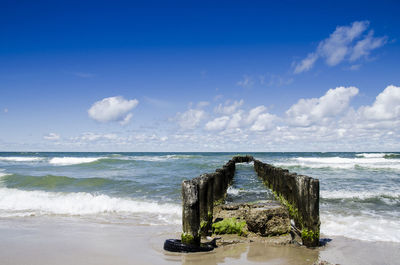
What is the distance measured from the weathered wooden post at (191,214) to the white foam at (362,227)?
10.4 ft

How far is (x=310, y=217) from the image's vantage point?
5.78 meters

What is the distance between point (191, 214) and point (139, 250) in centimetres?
123

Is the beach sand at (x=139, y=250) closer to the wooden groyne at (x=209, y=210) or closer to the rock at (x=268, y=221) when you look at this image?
the wooden groyne at (x=209, y=210)

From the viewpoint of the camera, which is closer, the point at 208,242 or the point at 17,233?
the point at 208,242

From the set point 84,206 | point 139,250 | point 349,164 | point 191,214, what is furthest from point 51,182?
point 349,164

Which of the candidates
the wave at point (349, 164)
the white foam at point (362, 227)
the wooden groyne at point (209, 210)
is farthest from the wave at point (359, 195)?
the wave at point (349, 164)

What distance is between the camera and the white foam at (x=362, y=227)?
6.52 meters

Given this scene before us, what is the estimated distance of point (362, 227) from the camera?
284 inches

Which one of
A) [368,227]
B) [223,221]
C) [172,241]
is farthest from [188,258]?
[368,227]

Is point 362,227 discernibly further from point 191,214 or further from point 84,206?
point 84,206

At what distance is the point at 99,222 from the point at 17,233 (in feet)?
6.19

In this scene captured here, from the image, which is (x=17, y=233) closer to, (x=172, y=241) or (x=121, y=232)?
(x=121, y=232)

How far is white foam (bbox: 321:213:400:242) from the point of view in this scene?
21.4ft

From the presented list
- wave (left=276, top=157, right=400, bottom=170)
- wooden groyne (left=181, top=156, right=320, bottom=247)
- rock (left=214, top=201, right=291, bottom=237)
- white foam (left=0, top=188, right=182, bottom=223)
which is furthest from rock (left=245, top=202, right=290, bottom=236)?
wave (left=276, top=157, right=400, bottom=170)
